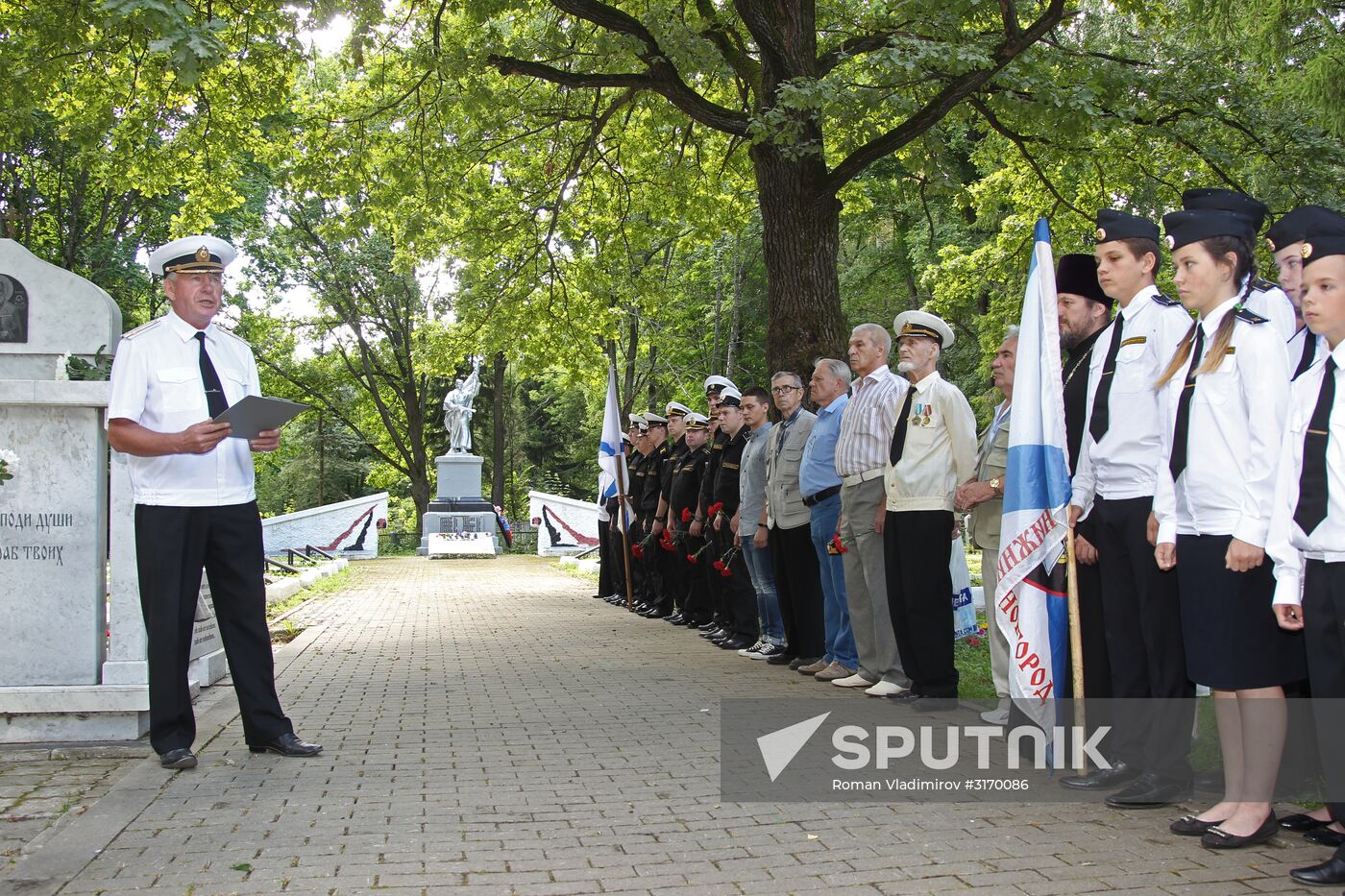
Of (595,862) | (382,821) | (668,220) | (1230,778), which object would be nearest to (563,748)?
(382,821)

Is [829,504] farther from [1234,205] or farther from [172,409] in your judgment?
[172,409]

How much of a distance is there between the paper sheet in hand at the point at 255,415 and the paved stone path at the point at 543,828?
5.39ft

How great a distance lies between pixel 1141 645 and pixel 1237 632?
90 cm

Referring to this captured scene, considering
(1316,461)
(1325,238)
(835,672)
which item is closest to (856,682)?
(835,672)

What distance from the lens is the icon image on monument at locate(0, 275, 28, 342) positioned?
6629 mm

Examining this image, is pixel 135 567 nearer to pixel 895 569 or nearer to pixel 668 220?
pixel 895 569

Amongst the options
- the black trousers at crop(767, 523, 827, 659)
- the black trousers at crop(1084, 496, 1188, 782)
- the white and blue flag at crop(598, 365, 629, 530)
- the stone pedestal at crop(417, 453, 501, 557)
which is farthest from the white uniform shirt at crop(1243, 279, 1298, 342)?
the stone pedestal at crop(417, 453, 501, 557)

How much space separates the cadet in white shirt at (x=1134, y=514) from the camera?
491 cm

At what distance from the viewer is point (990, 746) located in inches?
238

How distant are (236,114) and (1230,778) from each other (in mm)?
13802

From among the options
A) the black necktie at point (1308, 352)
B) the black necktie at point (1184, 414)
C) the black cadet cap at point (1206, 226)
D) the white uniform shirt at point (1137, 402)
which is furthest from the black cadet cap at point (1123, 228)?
the black necktie at point (1308, 352)

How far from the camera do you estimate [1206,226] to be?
14.9ft

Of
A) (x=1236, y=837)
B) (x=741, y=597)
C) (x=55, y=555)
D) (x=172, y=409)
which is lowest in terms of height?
(x=1236, y=837)

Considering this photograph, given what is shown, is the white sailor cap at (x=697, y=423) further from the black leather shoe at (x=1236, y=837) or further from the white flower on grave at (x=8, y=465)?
the black leather shoe at (x=1236, y=837)
